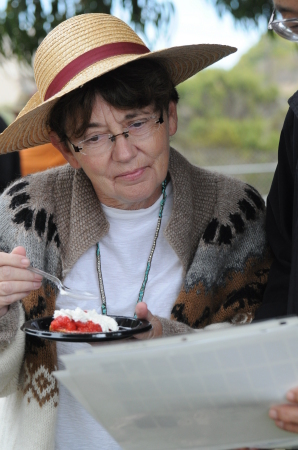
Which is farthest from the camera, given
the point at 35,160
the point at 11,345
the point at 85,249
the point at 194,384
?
the point at 35,160

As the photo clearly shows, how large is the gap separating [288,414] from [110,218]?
1153 mm

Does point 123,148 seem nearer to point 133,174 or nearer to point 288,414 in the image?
point 133,174

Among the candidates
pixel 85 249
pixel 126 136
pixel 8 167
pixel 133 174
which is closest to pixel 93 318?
pixel 85 249

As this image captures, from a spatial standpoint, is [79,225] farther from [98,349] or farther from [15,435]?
[98,349]

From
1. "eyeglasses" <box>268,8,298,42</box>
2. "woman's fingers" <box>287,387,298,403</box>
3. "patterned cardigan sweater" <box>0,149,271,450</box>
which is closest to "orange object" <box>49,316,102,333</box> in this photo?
"patterned cardigan sweater" <box>0,149,271,450</box>

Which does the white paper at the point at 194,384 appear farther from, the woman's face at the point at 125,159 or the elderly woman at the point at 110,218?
the woman's face at the point at 125,159

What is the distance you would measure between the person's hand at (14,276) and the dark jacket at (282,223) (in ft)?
2.58

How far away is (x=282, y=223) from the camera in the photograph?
85.4 inches

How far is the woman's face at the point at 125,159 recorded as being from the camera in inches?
82.6

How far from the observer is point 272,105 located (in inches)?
733

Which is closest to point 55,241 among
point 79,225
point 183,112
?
point 79,225

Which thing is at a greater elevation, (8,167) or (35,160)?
(8,167)

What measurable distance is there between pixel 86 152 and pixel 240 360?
43.2 inches

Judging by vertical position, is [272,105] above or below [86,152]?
below
